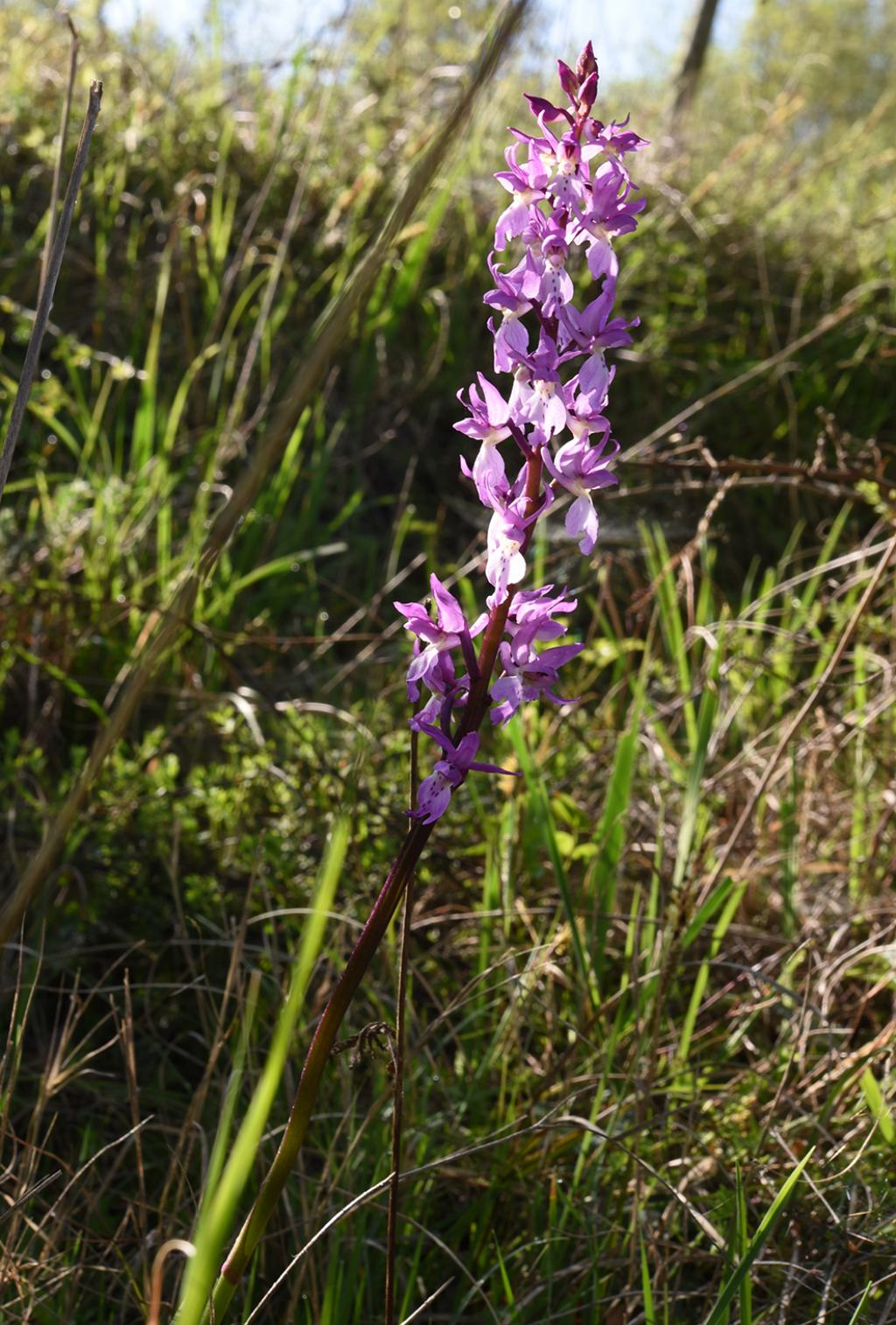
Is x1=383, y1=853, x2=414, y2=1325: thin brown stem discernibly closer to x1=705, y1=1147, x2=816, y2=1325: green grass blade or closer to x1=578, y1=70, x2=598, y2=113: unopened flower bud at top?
x1=705, y1=1147, x2=816, y2=1325: green grass blade

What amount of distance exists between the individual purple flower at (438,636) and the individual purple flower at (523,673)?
0.12ft

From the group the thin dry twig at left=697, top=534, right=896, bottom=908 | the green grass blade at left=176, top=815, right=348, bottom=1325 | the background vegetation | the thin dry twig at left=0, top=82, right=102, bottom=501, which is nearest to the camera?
the green grass blade at left=176, top=815, right=348, bottom=1325

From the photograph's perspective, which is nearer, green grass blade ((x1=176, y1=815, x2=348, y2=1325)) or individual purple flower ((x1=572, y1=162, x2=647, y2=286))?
green grass blade ((x1=176, y1=815, x2=348, y2=1325))

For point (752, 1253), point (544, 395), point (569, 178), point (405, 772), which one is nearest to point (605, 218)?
point (569, 178)

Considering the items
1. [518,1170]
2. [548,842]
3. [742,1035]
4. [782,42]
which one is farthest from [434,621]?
[782,42]

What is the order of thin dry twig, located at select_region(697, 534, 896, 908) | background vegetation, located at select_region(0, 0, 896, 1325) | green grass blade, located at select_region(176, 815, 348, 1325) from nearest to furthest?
green grass blade, located at select_region(176, 815, 348, 1325) < background vegetation, located at select_region(0, 0, 896, 1325) < thin dry twig, located at select_region(697, 534, 896, 908)

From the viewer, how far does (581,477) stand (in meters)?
0.94

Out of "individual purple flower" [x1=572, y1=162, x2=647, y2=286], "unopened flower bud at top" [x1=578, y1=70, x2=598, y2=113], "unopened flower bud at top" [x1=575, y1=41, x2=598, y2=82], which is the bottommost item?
"individual purple flower" [x1=572, y1=162, x2=647, y2=286]

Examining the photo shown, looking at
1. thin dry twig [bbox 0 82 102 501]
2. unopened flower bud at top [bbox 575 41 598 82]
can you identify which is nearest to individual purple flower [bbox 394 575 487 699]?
thin dry twig [bbox 0 82 102 501]

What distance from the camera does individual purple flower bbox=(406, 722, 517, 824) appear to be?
89 cm

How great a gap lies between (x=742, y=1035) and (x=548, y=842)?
44 centimetres

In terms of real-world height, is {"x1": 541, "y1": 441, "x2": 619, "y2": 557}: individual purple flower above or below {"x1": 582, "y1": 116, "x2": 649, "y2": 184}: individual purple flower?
below

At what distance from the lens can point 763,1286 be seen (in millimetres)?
1309

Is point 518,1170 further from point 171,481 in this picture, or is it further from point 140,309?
point 140,309
